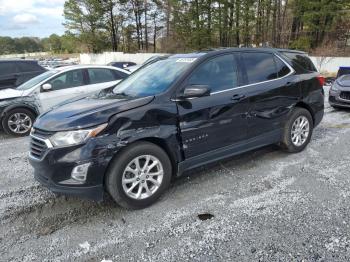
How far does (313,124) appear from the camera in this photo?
5.47 m

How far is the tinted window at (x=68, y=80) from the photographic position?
25.2 ft

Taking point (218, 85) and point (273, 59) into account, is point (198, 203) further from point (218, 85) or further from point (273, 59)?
point (273, 59)

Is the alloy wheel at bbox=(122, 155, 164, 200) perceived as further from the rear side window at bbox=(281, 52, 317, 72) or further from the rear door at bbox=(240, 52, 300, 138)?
the rear side window at bbox=(281, 52, 317, 72)

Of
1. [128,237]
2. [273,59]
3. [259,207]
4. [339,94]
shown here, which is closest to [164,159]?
[128,237]

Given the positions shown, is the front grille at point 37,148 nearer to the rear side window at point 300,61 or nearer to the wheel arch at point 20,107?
the rear side window at point 300,61

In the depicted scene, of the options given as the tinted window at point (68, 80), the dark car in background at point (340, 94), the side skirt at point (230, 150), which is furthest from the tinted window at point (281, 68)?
Result: the tinted window at point (68, 80)

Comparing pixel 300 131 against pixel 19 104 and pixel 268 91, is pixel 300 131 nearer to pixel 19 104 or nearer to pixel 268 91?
pixel 268 91

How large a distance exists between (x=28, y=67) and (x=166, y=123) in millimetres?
7842

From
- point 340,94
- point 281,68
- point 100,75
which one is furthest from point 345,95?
point 100,75

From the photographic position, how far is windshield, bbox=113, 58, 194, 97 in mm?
3963

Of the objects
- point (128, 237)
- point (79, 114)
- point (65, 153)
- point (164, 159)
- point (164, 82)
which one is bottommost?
point (128, 237)

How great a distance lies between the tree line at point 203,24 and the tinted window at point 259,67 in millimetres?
26909

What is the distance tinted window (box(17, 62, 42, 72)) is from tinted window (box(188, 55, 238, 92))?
7.55 metres

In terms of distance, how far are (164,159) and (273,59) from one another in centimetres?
246
